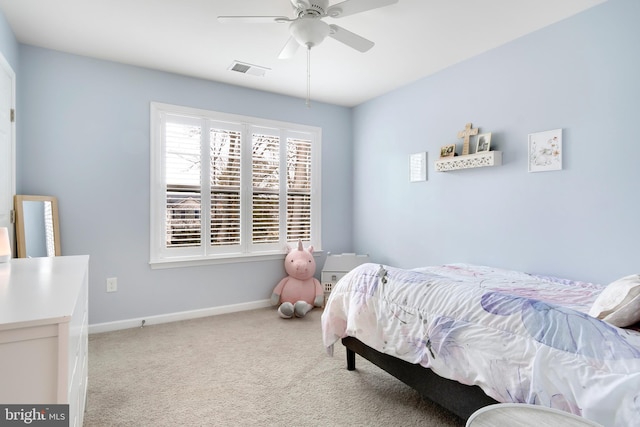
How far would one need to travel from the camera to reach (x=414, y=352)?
5.70 feet

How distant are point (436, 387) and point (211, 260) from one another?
2.63m

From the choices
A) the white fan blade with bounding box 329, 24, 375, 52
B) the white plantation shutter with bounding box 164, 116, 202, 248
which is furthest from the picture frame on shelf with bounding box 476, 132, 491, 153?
the white plantation shutter with bounding box 164, 116, 202, 248

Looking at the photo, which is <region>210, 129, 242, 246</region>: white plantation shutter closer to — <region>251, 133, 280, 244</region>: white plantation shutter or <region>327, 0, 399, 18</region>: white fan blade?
<region>251, 133, 280, 244</region>: white plantation shutter

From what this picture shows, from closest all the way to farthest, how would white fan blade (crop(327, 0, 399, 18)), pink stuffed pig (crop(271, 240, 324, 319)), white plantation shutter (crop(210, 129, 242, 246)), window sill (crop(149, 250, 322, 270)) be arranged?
white fan blade (crop(327, 0, 399, 18)), window sill (crop(149, 250, 322, 270)), white plantation shutter (crop(210, 129, 242, 246)), pink stuffed pig (crop(271, 240, 324, 319))

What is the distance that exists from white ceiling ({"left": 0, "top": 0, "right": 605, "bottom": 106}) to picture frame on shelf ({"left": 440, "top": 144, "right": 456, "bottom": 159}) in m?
0.77

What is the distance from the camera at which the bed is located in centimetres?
111

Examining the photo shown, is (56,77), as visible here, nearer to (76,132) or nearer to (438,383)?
(76,132)

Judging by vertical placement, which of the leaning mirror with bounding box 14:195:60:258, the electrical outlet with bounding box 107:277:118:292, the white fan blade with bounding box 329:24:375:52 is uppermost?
the white fan blade with bounding box 329:24:375:52

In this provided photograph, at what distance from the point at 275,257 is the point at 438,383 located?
2.61m

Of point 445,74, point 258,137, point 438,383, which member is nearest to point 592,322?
point 438,383

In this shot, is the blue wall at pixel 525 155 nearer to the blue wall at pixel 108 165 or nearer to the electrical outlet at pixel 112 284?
the blue wall at pixel 108 165

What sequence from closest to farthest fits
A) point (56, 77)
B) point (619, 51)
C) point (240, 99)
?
point (619, 51) < point (56, 77) < point (240, 99)

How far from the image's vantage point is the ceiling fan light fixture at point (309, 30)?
2072 mm

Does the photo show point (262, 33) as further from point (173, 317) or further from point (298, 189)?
point (173, 317)
